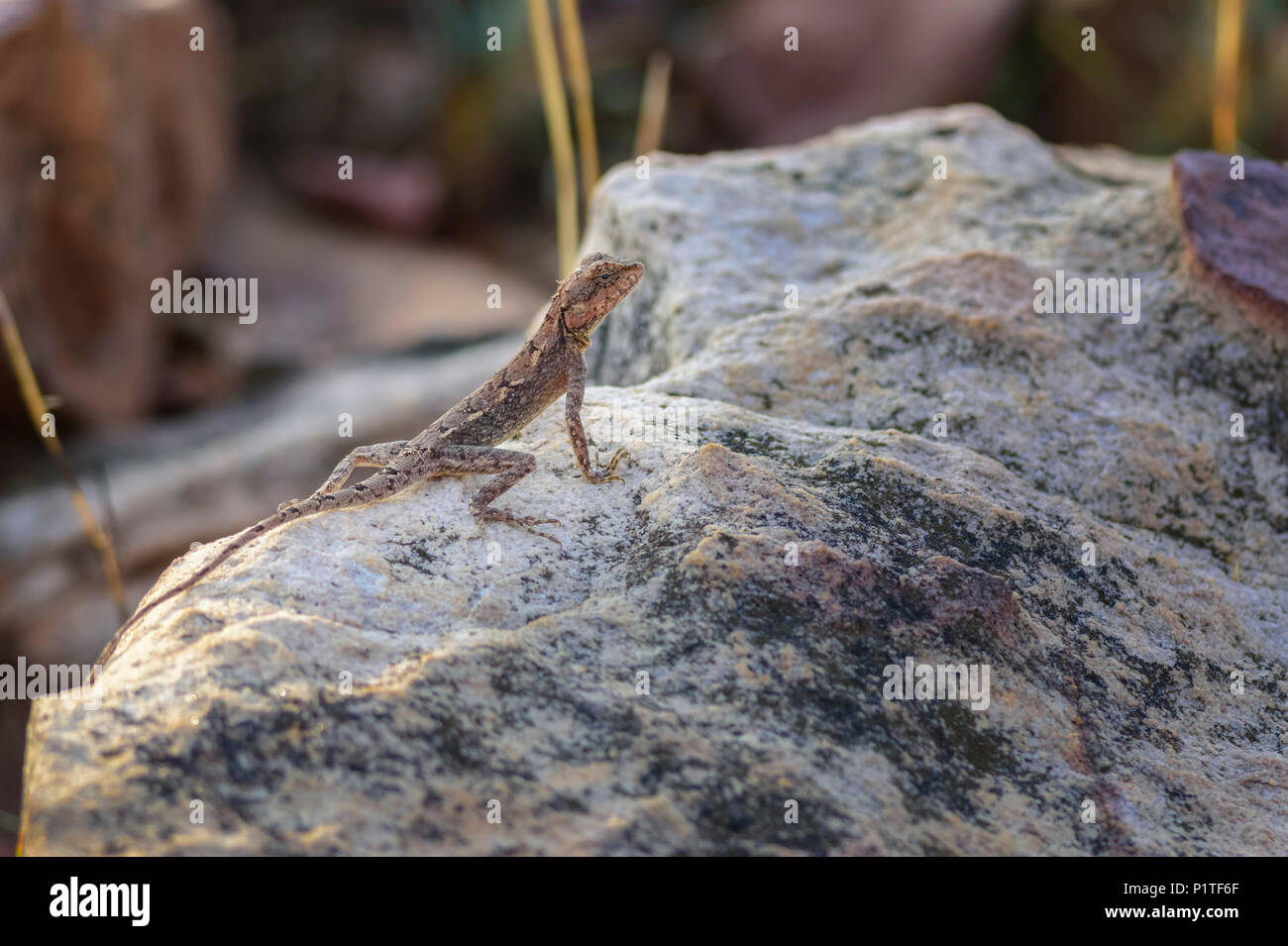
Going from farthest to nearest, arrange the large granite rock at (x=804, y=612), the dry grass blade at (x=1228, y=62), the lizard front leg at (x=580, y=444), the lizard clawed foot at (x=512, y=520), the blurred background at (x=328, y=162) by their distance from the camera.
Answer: the blurred background at (x=328, y=162) < the dry grass blade at (x=1228, y=62) < the lizard front leg at (x=580, y=444) < the lizard clawed foot at (x=512, y=520) < the large granite rock at (x=804, y=612)

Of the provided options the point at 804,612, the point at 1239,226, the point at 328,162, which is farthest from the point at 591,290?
the point at 328,162

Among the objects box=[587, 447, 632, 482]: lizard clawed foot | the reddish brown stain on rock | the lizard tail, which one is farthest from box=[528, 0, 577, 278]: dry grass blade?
the reddish brown stain on rock

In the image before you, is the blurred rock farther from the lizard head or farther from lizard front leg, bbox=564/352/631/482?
lizard front leg, bbox=564/352/631/482

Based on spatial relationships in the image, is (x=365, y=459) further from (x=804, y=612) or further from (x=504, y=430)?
(x=804, y=612)

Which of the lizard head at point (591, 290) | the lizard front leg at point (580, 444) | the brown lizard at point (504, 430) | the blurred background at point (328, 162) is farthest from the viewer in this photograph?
the blurred background at point (328, 162)

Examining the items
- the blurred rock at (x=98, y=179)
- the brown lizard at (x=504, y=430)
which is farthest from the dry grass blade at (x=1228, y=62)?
the blurred rock at (x=98, y=179)

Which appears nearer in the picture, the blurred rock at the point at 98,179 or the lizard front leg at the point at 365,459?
the lizard front leg at the point at 365,459

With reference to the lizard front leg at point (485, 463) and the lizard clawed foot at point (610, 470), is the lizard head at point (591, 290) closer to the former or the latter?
the lizard front leg at point (485, 463)

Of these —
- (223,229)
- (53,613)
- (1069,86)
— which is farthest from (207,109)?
(1069,86)
